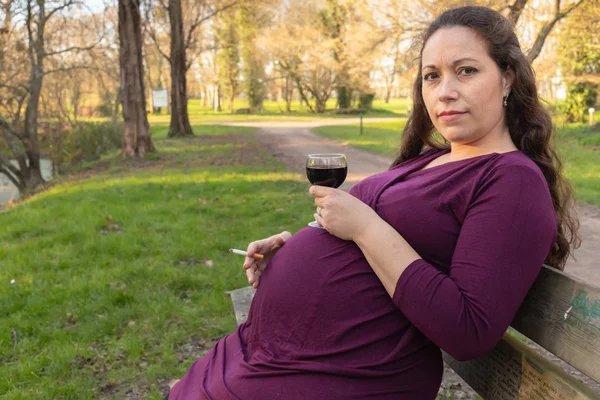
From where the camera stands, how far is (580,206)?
24.3 feet

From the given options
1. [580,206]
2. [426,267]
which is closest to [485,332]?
[426,267]

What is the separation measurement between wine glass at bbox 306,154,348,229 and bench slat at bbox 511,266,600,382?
0.78m

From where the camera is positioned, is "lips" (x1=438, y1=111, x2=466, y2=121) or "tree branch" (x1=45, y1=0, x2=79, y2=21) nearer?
"lips" (x1=438, y1=111, x2=466, y2=121)

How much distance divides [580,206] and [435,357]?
6642 millimetres

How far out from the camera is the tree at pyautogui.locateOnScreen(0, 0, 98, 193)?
1350cm

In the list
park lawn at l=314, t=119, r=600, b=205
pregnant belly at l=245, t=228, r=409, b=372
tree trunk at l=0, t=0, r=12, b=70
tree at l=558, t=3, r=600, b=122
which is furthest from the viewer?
tree at l=558, t=3, r=600, b=122

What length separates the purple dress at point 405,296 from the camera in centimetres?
140

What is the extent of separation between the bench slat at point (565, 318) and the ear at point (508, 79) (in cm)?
56

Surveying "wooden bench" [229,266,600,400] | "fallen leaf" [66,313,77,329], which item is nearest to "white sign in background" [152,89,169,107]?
"fallen leaf" [66,313,77,329]

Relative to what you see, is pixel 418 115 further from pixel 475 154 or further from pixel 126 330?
pixel 126 330

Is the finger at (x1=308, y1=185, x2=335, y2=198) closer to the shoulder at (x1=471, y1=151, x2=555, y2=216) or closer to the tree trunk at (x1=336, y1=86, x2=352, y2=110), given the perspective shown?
the shoulder at (x1=471, y1=151, x2=555, y2=216)

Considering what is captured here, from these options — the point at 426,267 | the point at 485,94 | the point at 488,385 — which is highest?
the point at 485,94

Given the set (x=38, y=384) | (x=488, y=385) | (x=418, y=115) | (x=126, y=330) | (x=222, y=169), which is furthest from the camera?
(x=222, y=169)

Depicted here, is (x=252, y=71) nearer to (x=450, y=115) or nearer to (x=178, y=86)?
(x=178, y=86)
